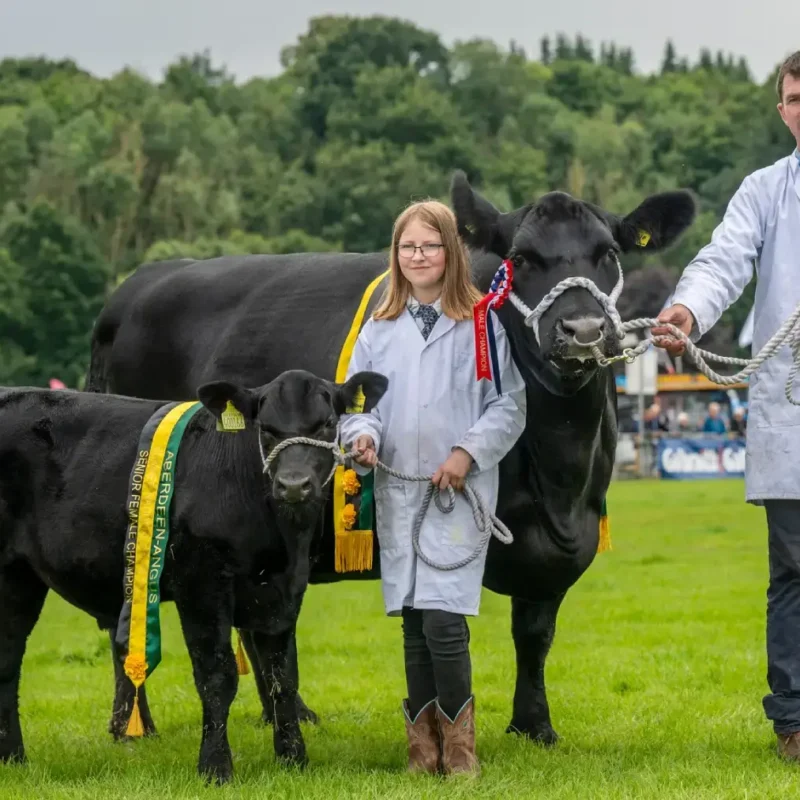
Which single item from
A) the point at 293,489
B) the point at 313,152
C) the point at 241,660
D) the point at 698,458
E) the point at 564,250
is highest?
the point at 313,152

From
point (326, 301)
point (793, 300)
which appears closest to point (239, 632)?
point (326, 301)

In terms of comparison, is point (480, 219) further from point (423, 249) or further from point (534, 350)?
point (534, 350)

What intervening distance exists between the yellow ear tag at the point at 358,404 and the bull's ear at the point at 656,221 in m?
Answer: 1.29

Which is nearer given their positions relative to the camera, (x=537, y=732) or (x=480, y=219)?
(x=480, y=219)

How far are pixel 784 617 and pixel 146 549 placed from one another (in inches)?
104

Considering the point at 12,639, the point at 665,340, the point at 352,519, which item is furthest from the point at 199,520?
the point at 665,340

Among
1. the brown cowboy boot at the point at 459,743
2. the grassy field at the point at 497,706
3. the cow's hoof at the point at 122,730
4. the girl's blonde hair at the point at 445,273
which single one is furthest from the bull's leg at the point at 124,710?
the girl's blonde hair at the point at 445,273

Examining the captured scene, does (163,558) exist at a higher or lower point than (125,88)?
lower

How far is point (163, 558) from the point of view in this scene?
6090 millimetres

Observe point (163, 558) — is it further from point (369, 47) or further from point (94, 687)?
point (369, 47)

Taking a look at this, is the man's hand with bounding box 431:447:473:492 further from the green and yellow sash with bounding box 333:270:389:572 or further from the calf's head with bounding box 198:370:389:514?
the green and yellow sash with bounding box 333:270:389:572

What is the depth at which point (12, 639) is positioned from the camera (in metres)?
6.61

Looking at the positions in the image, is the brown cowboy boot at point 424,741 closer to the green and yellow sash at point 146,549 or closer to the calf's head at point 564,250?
the green and yellow sash at point 146,549

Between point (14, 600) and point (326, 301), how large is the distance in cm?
218
